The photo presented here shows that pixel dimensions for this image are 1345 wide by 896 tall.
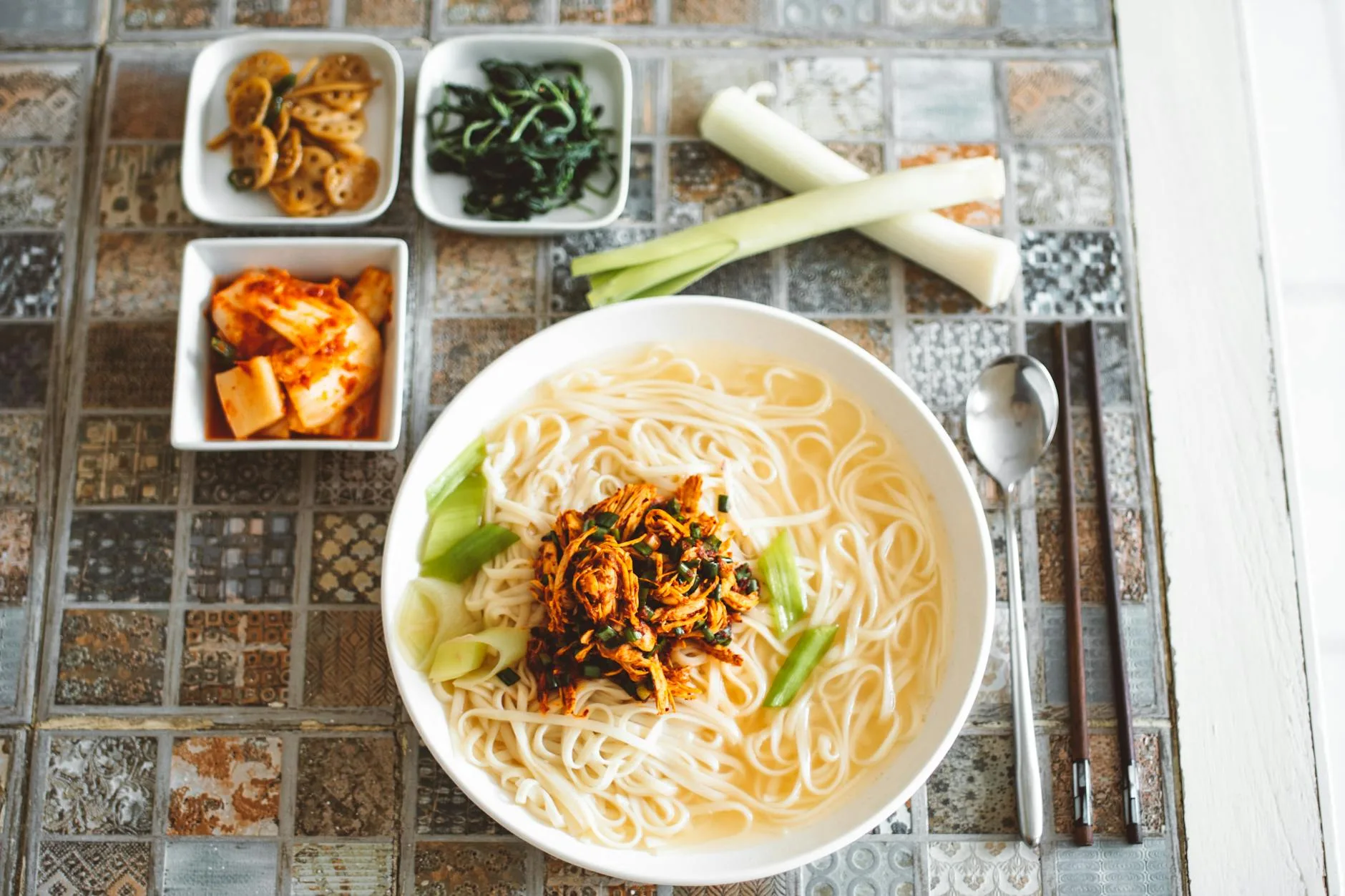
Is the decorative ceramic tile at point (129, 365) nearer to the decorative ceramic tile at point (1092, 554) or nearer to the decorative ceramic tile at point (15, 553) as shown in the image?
the decorative ceramic tile at point (15, 553)

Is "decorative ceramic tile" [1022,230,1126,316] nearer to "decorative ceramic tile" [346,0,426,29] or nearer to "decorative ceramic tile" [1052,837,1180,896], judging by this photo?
"decorative ceramic tile" [1052,837,1180,896]

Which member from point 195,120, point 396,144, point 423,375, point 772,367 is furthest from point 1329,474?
point 195,120

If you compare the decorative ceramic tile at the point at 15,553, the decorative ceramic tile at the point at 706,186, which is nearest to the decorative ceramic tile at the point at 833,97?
the decorative ceramic tile at the point at 706,186

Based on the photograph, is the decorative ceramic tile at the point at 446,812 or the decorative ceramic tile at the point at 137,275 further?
the decorative ceramic tile at the point at 137,275

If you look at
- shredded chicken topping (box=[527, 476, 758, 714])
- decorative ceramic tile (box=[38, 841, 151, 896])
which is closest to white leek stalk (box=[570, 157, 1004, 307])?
shredded chicken topping (box=[527, 476, 758, 714])

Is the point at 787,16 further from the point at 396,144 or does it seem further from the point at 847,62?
the point at 396,144

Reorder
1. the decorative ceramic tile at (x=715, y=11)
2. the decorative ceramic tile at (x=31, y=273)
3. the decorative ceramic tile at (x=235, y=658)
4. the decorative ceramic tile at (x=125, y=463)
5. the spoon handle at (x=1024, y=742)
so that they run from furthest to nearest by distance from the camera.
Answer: the decorative ceramic tile at (x=715, y=11)
the decorative ceramic tile at (x=31, y=273)
the decorative ceramic tile at (x=125, y=463)
the decorative ceramic tile at (x=235, y=658)
the spoon handle at (x=1024, y=742)

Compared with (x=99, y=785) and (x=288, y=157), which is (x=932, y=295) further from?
(x=99, y=785)
